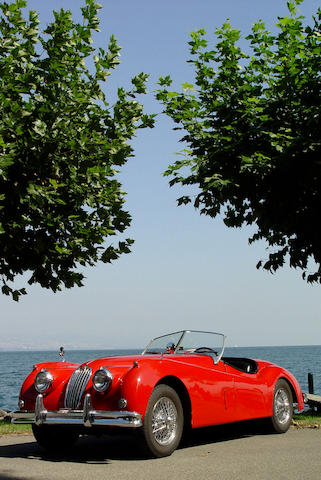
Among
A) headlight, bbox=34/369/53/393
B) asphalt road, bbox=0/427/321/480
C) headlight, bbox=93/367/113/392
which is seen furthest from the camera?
headlight, bbox=34/369/53/393

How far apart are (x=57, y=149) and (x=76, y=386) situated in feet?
11.0

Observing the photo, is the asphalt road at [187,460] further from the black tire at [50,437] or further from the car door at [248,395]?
the car door at [248,395]

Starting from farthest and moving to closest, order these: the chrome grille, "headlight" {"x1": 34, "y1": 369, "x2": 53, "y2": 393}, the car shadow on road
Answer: "headlight" {"x1": 34, "y1": 369, "x2": 53, "y2": 393} < the chrome grille < the car shadow on road

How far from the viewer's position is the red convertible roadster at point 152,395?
22.7 feet

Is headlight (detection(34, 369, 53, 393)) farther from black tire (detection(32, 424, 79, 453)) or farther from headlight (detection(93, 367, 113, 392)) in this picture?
headlight (detection(93, 367, 113, 392))

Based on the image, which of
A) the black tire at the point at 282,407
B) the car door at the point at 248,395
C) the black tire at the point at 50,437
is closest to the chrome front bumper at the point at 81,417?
the black tire at the point at 50,437

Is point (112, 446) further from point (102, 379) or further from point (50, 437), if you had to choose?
point (102, 379)

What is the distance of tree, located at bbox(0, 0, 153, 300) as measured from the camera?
7727mm

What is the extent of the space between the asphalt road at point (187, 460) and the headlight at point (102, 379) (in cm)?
89

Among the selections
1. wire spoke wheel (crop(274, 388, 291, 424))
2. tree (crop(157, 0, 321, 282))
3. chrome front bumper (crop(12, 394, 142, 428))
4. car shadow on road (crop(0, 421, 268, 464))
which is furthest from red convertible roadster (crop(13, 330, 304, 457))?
tree (crop(157, 0, 321, 282))

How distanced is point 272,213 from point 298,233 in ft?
2.61

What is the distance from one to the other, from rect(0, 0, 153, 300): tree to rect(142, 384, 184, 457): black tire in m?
2.70

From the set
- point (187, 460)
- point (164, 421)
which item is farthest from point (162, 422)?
point (187, 460)

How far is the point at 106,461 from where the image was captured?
22.7ft
